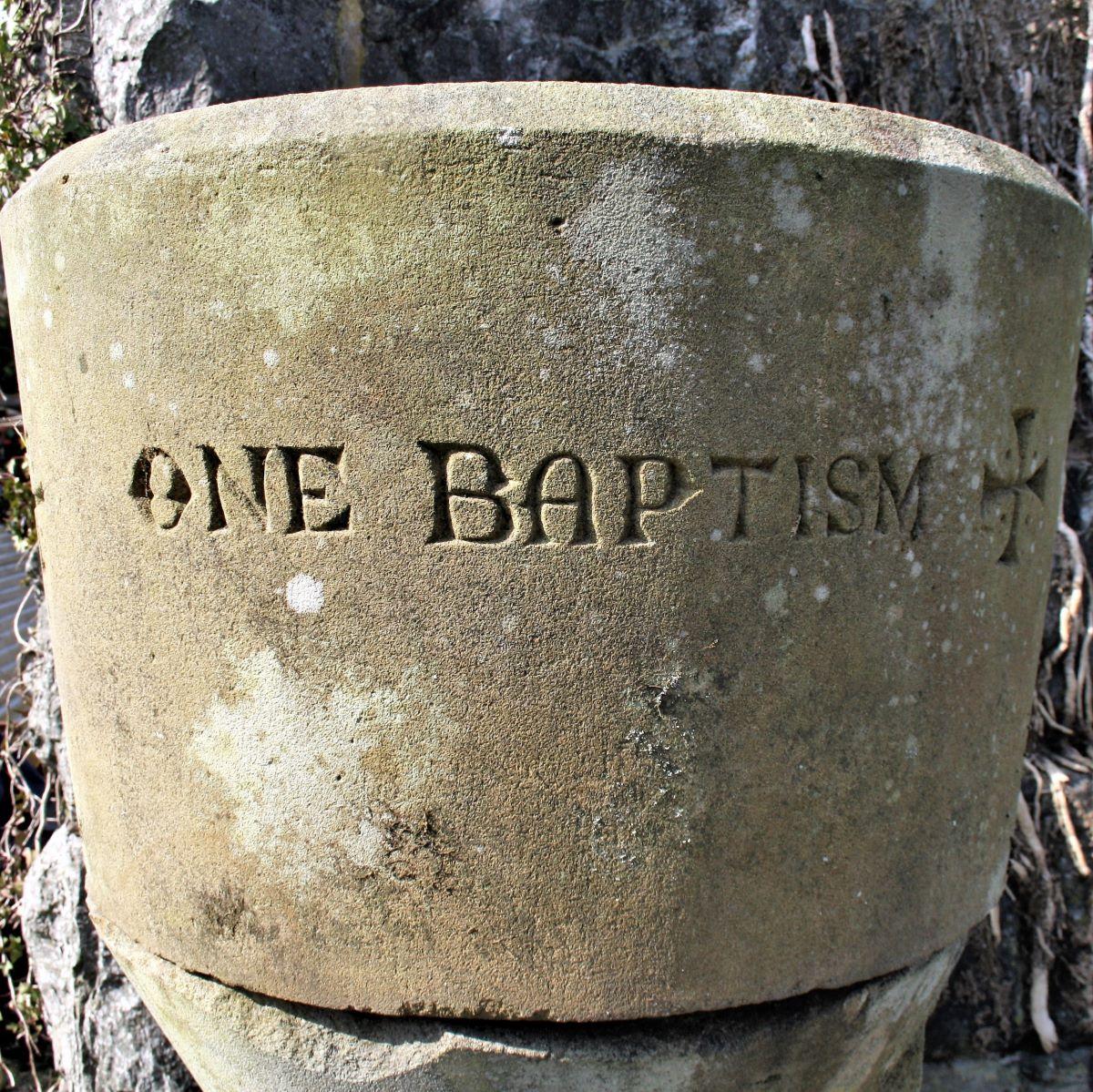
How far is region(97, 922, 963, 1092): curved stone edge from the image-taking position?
1281 millimetres

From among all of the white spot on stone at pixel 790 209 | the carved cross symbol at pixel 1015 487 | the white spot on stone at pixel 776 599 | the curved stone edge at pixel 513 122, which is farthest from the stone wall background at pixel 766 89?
the white spot on stone at pixel 776 599

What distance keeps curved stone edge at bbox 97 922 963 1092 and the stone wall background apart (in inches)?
34.9

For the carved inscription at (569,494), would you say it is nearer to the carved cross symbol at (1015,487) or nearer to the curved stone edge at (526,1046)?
the carved cross symbol at (1015,487)

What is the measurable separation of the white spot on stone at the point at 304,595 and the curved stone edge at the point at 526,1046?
0.53m

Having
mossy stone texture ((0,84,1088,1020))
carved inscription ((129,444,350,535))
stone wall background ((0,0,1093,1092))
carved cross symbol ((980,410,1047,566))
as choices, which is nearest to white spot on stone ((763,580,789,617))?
mossy stone texture ((0,84,1088,1020))

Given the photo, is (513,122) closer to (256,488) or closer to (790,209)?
(790,209)

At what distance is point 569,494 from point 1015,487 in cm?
63

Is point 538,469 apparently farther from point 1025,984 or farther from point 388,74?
point 1025,984

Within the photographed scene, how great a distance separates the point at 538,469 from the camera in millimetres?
1148

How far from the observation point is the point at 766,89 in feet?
7.14

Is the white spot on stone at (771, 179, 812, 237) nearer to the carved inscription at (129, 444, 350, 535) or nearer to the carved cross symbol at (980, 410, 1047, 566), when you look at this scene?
the carved cross symbol at (980, 410, 1047, 566)

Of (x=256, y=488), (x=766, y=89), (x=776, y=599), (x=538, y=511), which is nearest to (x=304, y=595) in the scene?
(x=256, y=488)

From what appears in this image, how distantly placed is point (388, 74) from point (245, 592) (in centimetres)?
132

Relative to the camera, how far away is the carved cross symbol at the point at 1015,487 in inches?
52.4
